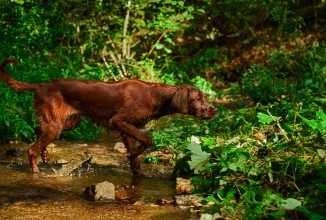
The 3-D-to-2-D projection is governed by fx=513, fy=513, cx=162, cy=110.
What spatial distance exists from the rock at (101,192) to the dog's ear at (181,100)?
1542mm

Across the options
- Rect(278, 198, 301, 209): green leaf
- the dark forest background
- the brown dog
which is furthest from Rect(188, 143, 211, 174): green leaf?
the brown dog

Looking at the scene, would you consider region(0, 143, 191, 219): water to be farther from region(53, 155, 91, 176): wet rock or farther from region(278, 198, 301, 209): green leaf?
region(278, 198, 301, 209): green leaf

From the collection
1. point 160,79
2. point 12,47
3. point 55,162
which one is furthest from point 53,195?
point 160,79

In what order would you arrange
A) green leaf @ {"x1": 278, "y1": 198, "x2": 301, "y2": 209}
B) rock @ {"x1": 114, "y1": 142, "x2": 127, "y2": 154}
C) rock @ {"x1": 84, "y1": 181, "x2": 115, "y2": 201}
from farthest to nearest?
1. rock @ {"x1": 114, "y1": 142, "x2": 127, "y2": 154}
2. rock @ {"x1": 84, "y1": 181, "x2": 115, "y2": 201}
3. green leaf @ {"x1": 278, "y1": 198, "x2": 301, "y2": 209}

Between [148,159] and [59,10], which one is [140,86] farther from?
[59,10]

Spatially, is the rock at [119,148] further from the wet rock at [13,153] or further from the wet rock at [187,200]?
the wet rock at [187,200]

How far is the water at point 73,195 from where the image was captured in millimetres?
3816

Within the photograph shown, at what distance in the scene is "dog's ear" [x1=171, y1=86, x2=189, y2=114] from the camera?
559 centimetres

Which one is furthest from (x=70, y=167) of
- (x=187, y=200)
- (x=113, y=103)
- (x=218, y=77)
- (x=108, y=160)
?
(x=218, y=77)

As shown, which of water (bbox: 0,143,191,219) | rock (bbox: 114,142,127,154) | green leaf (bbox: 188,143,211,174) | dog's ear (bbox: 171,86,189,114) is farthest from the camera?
rock (bbox: 114,142,127,154)

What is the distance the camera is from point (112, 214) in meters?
3.83

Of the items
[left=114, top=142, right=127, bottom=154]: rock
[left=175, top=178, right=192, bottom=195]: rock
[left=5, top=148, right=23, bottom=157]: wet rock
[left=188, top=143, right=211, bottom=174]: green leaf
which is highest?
[left=188, top=143, right=211, bottom=174]: green leaf

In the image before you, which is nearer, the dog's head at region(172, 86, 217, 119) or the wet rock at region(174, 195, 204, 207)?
the wet rock at region(174, 195, 204, 207)

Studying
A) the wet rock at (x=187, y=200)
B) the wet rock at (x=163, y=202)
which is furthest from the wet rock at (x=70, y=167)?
the wet rock at (x=187, y=200)
